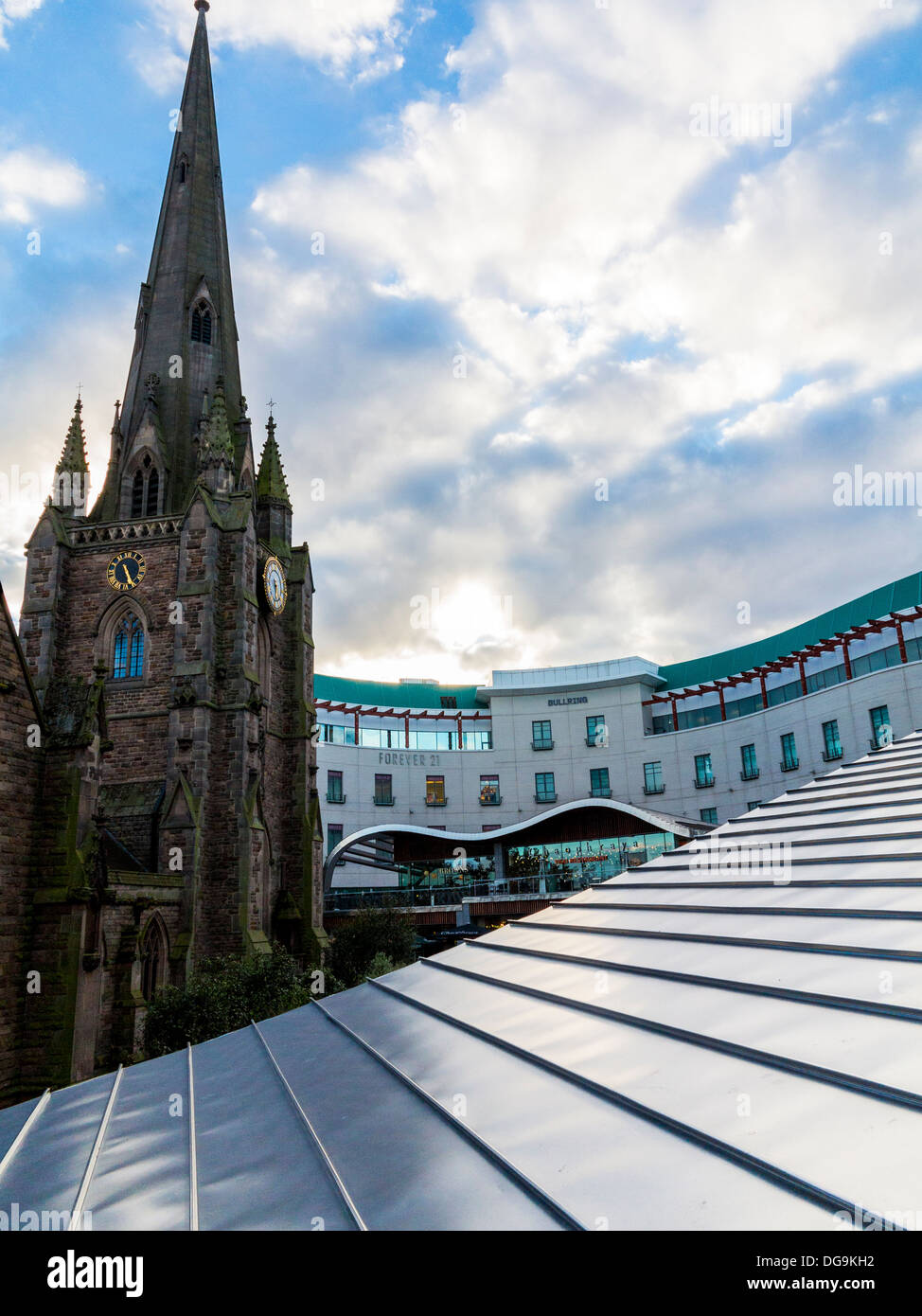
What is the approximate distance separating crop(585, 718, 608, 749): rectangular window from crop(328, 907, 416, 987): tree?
24242 mm

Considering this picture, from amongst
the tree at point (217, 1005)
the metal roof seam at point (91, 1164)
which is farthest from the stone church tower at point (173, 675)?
the metal roof seam at point (91, 1164)

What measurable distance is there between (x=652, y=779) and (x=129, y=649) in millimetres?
35875

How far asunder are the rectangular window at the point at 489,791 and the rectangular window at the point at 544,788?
104 inches

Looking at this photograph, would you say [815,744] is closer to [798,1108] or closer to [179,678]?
[179,678]

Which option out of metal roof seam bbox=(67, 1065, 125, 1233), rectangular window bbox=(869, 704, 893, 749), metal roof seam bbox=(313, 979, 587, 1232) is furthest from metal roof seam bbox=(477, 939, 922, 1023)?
rectangular window bbox=(869, 704, 893, 749)

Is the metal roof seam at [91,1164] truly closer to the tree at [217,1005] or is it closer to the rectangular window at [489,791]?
the tree at [217,1005]

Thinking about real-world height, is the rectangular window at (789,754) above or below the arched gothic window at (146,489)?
below

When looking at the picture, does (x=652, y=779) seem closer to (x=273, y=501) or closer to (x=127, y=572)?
(x=273, y=501)

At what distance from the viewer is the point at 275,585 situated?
3766 centimetres

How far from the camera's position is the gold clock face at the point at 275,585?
3681 cm

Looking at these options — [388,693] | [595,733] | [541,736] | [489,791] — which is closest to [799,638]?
[595,733]

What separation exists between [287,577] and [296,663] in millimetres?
4235

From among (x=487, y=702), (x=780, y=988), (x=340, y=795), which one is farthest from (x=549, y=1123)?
(x=487, y=702)

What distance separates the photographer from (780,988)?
18.7 ft
